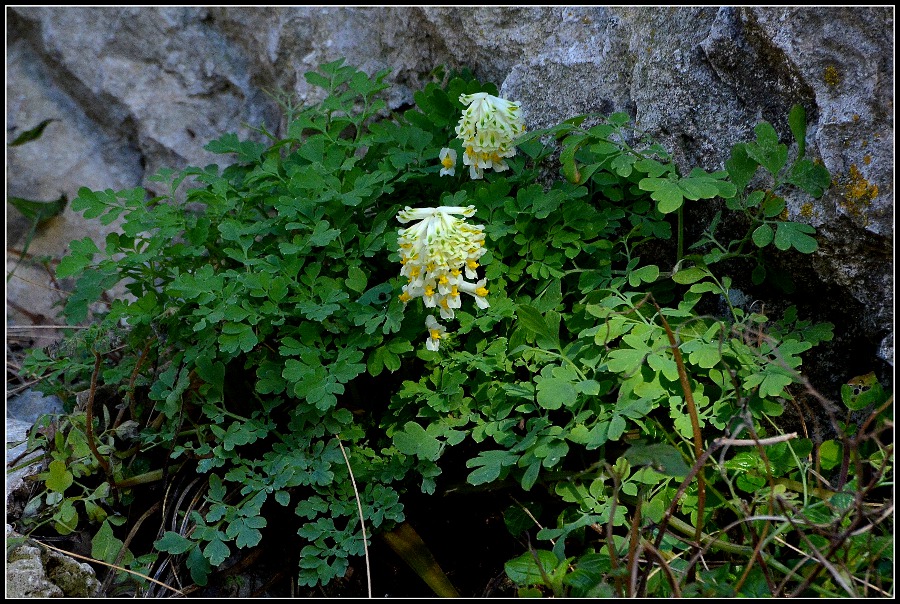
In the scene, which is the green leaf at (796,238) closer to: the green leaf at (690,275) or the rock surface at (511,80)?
the rock surface at (511,80)

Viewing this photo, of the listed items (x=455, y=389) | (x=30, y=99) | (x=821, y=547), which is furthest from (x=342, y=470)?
(x=30, y=99)

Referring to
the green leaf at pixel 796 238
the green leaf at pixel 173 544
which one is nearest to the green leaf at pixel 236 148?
the green leaf at pixel 173 544

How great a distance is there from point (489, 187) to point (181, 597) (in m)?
1.69

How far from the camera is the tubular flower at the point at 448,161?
2.72 m

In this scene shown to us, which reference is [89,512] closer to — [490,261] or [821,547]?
[490,261]

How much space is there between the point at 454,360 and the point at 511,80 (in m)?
1.25

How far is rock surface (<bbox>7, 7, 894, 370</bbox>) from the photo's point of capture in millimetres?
2309

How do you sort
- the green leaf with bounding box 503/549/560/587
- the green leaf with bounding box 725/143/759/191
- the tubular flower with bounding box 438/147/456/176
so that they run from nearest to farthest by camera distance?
the green leaf with bounding box 503/549/560/587, the green leaf with bounding box 725/143/759/191, the tubular flower with bounding box 438/147/456/176

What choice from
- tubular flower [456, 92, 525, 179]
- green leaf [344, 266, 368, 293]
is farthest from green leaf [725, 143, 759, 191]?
green leaf [344, 266, 368, 293]

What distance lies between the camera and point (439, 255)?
2230 millimetres

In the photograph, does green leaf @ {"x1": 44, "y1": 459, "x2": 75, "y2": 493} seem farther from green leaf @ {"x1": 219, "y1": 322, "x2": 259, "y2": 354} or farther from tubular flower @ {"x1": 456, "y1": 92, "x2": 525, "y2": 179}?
tubular flower @ {"x1": 456, "y1": 92, "x2": 525, "y2": 179}

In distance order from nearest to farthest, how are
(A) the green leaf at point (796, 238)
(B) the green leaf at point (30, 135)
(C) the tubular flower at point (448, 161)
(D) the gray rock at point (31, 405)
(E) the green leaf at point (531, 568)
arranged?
(E) the green leaf at point (531, 568)
(A) the green leaf at point (796, 238)
(C) the tubular flower at point (448, 161)
(D) the gray rock at point (31, 405)
(B) the green leaf at point (30, 135)

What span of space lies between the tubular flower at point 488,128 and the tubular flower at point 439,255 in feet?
1.04

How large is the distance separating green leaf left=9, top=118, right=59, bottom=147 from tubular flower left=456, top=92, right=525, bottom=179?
2.98 meters
